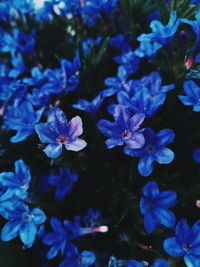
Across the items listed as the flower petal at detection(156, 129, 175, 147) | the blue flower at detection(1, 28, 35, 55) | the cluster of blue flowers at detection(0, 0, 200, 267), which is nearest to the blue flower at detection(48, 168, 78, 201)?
the cluster of blue flowers at detection(0, 0, 200, 267)

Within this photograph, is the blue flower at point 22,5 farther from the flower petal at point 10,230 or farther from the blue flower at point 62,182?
the flower petal at point 10,230

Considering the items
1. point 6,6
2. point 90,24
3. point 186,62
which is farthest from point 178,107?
point 6,6

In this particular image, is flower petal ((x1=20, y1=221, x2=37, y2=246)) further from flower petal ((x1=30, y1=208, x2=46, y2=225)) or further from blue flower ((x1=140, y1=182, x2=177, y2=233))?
blue flower ((x1=140, y1=182, x2=177, y2=233))

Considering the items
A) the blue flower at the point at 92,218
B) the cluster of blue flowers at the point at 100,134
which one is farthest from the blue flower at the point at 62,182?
the blue flower at the point at 92,218

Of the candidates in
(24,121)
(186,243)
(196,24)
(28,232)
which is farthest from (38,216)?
(196,24)

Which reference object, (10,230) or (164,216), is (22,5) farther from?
(164,216)

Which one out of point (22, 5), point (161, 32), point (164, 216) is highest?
point (22, 5)

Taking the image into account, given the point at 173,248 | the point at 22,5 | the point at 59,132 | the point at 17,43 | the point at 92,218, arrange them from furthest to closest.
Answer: the point at 22,5 → the point at 17,43 → the point at 92,218 → the point at 59,132 → the point at 173,248
